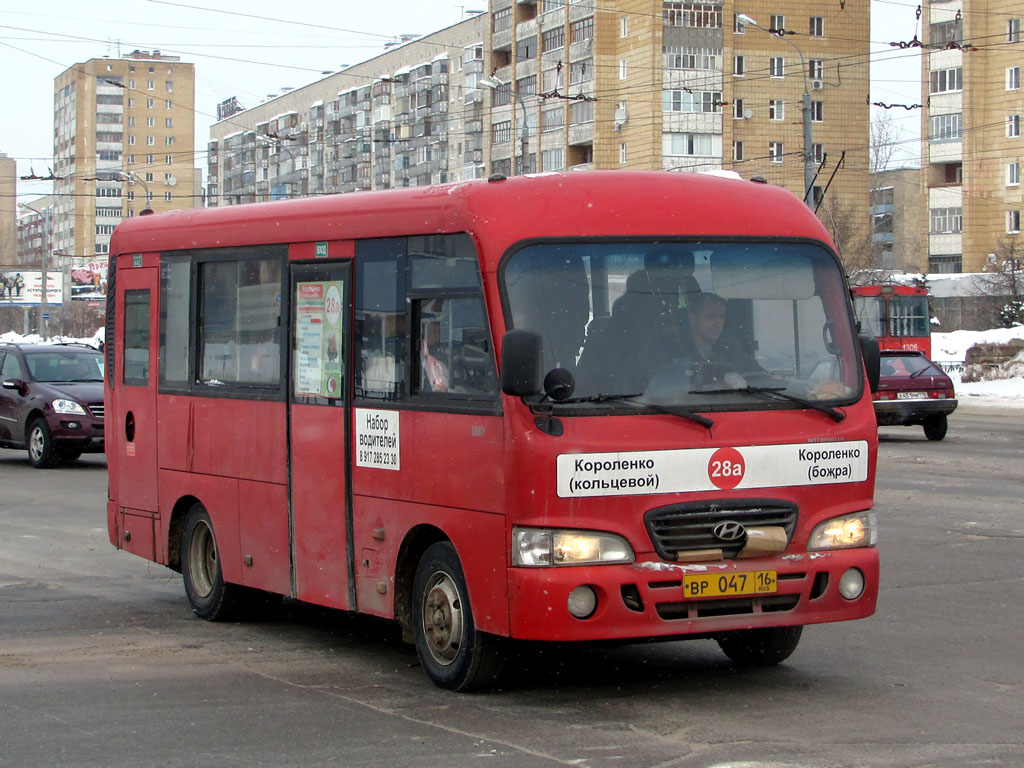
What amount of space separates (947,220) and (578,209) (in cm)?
8178

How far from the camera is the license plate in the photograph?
6.96 m

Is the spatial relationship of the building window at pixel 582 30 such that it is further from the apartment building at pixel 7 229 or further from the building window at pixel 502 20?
the apartment building at pixel 7 229

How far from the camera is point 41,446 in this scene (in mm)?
22219

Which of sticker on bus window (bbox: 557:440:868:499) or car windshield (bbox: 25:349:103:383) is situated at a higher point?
car windshield (bbox: 25:349:103:383)

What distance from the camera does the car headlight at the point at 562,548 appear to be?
6.86 m

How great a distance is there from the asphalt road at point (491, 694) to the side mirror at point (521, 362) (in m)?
1.40

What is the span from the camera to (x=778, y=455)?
7.18 m

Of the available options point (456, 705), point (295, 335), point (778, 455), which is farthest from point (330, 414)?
point (778, 455)

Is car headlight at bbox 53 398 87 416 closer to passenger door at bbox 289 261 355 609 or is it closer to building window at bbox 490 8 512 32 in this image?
passenger door at bbox 289 261 355 609

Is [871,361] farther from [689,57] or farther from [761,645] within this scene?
[689,57]

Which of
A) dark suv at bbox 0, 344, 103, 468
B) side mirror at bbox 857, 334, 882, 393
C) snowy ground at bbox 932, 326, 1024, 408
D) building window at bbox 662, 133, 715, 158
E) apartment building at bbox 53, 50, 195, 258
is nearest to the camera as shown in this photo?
side mirror at bbox 857, 334, 882, 393

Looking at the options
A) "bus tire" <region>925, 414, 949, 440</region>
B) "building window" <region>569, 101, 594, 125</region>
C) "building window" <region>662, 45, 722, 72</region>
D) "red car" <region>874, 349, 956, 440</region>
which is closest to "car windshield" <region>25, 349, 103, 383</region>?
"red car" <region>874, 349, 956, 440</region>

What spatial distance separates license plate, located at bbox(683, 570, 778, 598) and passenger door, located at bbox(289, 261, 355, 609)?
6.80 ft

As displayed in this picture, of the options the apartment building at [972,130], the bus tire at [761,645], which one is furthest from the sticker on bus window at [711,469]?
the apartment building at [972,130]
